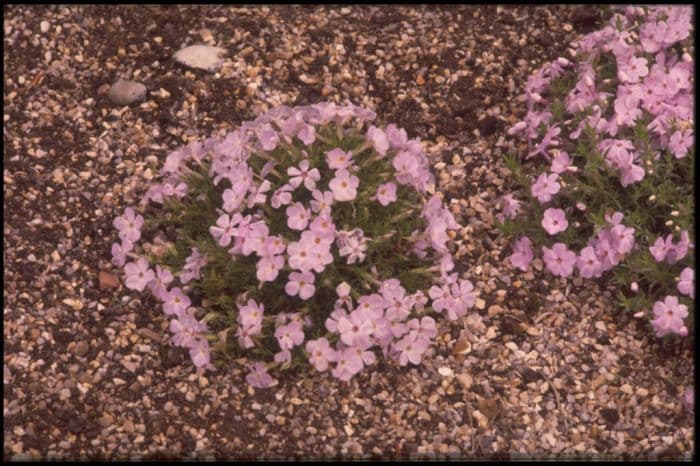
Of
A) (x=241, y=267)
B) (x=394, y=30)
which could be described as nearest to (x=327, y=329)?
(x=241, y=267)

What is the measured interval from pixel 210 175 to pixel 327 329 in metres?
1.04

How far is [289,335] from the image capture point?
4594 mm

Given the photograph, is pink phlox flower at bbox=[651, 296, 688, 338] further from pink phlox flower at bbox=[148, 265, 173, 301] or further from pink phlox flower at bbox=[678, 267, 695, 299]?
pink phlox flower at bbox=[148, 265, 173, 301]

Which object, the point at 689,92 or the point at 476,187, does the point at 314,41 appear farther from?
the point at 689,92

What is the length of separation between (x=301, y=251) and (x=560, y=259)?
4.89ft

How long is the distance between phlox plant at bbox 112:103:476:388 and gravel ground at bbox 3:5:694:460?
227 mm

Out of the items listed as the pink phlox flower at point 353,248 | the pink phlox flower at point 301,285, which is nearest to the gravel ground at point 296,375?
the pink phlox flower at point 301,285

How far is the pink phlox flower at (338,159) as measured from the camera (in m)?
4.65

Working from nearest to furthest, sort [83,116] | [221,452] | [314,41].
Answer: [221,452]
[83,116]
[314,41]

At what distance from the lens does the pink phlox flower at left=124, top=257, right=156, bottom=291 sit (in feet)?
15.9

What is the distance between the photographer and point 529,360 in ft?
16.3

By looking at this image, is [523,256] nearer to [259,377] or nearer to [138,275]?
[259,377]

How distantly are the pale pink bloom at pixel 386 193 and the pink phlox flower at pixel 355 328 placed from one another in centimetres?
58

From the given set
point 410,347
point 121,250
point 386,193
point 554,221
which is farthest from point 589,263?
point 121,250
